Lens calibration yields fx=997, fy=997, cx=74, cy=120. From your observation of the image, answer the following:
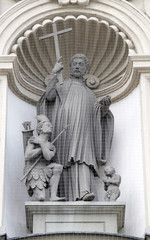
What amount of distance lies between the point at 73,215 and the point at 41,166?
1.94ft

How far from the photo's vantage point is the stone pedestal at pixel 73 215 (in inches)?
345

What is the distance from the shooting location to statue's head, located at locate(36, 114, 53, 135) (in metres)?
9.16

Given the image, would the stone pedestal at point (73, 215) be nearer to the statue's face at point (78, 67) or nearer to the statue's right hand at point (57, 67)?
the statue's right hand at point (57, 67)

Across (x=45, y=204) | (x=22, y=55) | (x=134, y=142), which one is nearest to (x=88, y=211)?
(x=45, y=204)

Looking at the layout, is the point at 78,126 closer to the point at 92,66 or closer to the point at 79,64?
the point at 79,64

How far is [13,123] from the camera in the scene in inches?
376

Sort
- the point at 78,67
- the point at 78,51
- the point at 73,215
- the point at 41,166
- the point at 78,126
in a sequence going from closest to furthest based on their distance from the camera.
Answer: the point at 73,215 < the point at 41,166 < the point at 78,126 < the point at 78,67 < the point at 78,51

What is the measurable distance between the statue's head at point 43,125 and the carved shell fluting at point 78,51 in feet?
2.16

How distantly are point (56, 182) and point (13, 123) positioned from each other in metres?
0.87

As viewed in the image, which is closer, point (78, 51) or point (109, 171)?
point (109, 171)

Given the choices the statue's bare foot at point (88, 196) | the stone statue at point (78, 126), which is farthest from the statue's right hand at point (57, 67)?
the statue's bare foot at point (88, 196)

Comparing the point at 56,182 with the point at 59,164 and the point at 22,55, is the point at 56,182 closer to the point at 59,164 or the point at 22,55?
the point at 59,164

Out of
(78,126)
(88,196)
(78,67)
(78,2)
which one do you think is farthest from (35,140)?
(78,2)

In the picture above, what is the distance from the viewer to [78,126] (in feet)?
30.5
